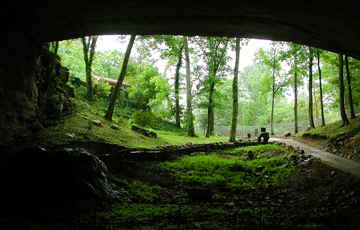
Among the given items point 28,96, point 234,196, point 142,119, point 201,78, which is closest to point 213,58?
point 201,78

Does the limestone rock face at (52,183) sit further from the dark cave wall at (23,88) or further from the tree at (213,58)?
the tree at (213,58)

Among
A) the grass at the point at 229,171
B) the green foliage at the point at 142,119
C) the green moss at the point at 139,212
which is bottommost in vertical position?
the green moss at the point at 139,212

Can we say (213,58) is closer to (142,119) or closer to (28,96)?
(142,119)

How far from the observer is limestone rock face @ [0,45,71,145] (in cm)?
676

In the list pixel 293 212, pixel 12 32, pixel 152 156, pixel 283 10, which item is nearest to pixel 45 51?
pixel 12 32

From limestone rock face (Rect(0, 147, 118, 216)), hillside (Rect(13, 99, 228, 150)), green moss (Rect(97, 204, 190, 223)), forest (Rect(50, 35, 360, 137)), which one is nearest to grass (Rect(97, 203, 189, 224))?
green moss (Rect(97, 204, 190, 223))

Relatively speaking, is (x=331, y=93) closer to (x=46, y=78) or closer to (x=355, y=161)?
(x=355, y=161)

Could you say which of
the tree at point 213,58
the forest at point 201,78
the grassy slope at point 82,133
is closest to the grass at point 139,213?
the grassy slope at point 82,133

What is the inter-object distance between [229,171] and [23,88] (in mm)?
7792

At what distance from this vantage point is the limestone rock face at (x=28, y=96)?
6.76 metres

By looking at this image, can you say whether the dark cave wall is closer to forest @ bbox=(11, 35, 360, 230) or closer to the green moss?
forest @ bbox=(11, 35, 360, 230)

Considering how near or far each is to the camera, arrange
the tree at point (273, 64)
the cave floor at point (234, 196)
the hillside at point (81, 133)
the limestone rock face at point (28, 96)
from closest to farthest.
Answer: the cave floor at point (234, 196) → the limestone rock face at point (28, 96) → the hillside at point (81, 133) → the tree at point (273, 64)

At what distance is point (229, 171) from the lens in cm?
797

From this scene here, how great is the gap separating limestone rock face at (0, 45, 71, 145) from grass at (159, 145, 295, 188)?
5.13 m
